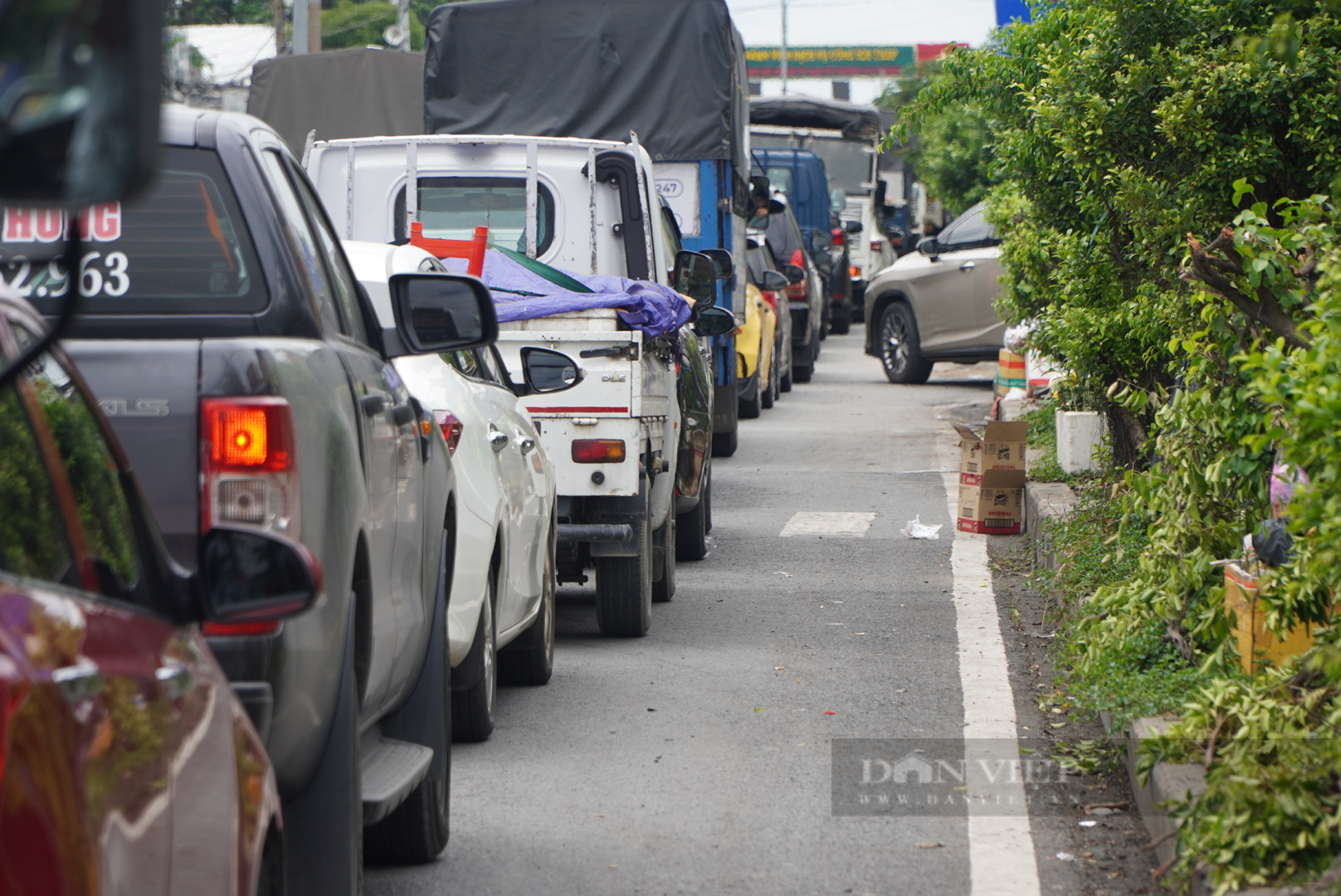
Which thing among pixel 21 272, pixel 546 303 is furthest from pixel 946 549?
pixel 21 272

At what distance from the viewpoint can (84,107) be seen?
1.73 meters

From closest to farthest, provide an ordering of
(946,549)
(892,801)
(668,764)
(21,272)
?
1. (21,272)
2. (892,801)
3. (668,764)
4. (946,549)

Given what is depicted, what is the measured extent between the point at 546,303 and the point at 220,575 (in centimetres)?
Result: 534

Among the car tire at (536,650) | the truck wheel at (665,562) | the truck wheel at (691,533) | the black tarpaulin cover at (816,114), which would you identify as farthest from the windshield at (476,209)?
the black tarpaulin cover at (816,114)

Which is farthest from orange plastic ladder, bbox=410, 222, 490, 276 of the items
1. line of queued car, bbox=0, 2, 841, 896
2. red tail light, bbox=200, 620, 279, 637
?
red tail light, bbox=200, 620, 279, 637

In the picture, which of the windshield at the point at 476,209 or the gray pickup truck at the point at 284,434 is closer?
the gray pickup truck at the point at 284,434

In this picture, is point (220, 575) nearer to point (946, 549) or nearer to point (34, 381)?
point (34, 381)

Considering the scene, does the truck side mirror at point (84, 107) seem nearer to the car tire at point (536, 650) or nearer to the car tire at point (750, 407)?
the car tire at point (536, 650)

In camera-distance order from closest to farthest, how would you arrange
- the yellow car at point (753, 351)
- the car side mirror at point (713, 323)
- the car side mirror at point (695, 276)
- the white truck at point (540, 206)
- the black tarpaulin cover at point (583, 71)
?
the white truck at point (540, 206), the car side mirror at point (695, 276), the car side mirror at point (713, 323), the black tarpaulin cover at point (583, 71), the yellow car at point (753, 351)

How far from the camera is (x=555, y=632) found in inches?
335

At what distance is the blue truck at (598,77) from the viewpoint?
560 inches

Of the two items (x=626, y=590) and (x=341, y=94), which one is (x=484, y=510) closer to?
(x=626, y=590)

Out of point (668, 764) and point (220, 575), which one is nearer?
point (220, 575)

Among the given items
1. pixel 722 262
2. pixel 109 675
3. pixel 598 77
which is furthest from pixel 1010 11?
pixel 109 675
